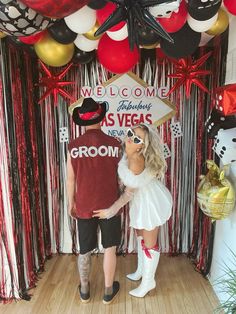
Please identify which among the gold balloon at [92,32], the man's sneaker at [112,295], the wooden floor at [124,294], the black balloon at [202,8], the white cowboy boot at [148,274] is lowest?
the wooden floor at [124,294]

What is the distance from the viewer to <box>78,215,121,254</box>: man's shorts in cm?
223

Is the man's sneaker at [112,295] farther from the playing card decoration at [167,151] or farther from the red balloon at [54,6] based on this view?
the red balloon at [54,6]

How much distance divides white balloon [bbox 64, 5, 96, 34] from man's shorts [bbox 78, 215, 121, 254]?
1.32 metres

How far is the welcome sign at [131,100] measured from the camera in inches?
107

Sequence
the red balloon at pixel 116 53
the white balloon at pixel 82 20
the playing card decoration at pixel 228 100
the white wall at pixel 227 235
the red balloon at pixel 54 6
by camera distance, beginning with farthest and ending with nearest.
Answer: the white wall at pixel 227 235
the red balloon at pixel 116 53
the playing card decoration at pixel 228 100
the white balloon at pixel 82 20
the red balloon at pixel 54 6

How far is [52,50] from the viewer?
1867mm

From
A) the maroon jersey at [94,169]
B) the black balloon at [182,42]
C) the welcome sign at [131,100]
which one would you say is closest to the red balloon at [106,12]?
the black balloon at [182,42]

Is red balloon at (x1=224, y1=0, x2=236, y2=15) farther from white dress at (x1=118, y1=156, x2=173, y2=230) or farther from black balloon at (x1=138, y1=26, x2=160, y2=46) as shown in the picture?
white dress at (x1=118, y1=156, x2=173, y2=230)

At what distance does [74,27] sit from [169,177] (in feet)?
5.58

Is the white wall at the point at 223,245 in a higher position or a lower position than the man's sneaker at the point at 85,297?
higher

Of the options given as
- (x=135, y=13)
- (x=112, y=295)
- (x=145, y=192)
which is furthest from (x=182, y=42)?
(x=112, y=295)

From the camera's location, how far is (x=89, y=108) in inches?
83.7

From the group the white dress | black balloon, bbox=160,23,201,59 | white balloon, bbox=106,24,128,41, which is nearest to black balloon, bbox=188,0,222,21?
black balloon, bbox=160,23,201,59

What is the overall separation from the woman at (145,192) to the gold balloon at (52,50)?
26.5 inches
